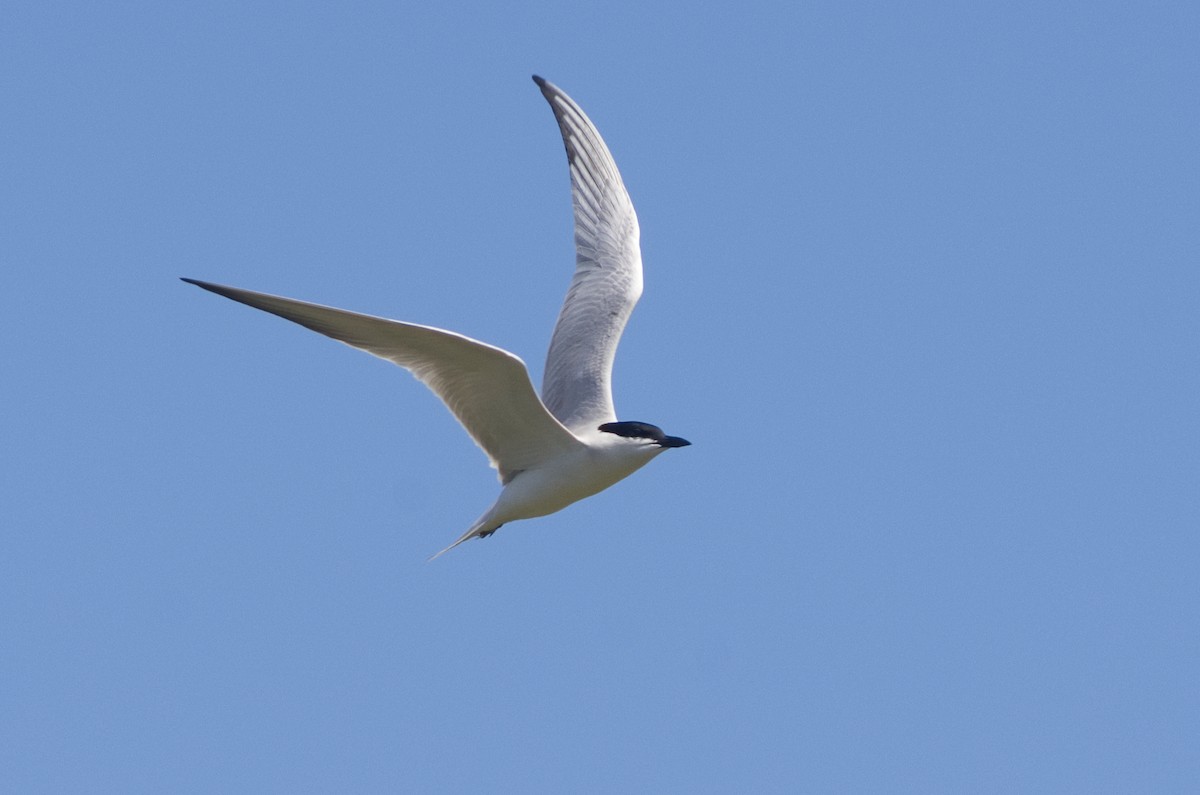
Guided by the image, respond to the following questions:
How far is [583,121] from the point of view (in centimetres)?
1499

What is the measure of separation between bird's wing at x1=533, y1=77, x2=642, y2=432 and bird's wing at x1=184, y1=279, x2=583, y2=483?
1.00 m

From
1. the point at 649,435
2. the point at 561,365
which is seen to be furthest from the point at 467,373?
the point at 561,365

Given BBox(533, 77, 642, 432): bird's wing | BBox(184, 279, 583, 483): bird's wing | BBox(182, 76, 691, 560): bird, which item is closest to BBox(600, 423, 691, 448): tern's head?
BBox(182, 76, 691, 560): bird

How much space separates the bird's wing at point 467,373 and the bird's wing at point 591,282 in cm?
100

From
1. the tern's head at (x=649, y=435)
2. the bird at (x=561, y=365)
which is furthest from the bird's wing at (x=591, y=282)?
the tern's head at (x=649, y=435)

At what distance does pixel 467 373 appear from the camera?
10.6 meters

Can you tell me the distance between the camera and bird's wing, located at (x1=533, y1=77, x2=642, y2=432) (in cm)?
1285

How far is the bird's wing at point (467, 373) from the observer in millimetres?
9492

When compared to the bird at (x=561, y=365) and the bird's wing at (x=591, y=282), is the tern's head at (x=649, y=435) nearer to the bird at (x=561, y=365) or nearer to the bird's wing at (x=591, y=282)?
the bird at (x=561, y=365)

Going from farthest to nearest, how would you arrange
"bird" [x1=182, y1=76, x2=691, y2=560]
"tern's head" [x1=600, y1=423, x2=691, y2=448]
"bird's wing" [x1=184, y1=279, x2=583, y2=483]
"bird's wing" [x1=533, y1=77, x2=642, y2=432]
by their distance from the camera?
"bird's wing" [x1=533, y1=77, x2=642, y2=432] < "tern's head" [x1=600, y1=423, x2=691, y2=448] < "bird" [x1=182, y1=76, x2=691, y2=560] < "bird's wing" [x1=184, y1=279, x2=583, y2=483]

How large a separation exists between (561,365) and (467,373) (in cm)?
266

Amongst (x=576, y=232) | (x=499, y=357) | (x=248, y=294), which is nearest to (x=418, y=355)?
(x=499, y=357)

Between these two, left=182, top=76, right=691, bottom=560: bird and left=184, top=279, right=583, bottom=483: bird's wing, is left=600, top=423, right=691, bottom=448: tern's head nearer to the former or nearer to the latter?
left=182, top=76, right=691, bottom=560: bird

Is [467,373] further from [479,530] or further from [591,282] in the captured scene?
[591,282]
